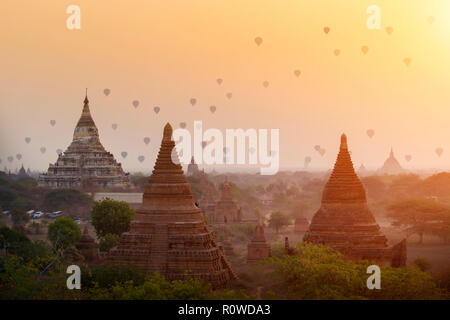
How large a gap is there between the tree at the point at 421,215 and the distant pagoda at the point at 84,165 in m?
44.1

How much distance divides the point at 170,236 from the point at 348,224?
1219 centimetres

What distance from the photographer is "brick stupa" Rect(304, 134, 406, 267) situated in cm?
4878

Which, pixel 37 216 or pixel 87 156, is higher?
pixel 87 156

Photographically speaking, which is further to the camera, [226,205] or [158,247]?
[226,205]

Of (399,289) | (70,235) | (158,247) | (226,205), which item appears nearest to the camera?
(399,289)

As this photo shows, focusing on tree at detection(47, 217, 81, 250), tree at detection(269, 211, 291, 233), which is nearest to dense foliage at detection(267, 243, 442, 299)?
tree at detection(47, 217, 81, 250)

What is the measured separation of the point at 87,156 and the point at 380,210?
4035cm

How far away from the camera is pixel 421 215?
281 feet

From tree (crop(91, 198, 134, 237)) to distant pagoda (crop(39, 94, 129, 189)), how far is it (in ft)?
166

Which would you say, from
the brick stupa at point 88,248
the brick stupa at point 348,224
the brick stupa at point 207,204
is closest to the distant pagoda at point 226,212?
the brick stupa at point 207,204

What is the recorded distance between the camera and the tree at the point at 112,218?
6781 centimetres
